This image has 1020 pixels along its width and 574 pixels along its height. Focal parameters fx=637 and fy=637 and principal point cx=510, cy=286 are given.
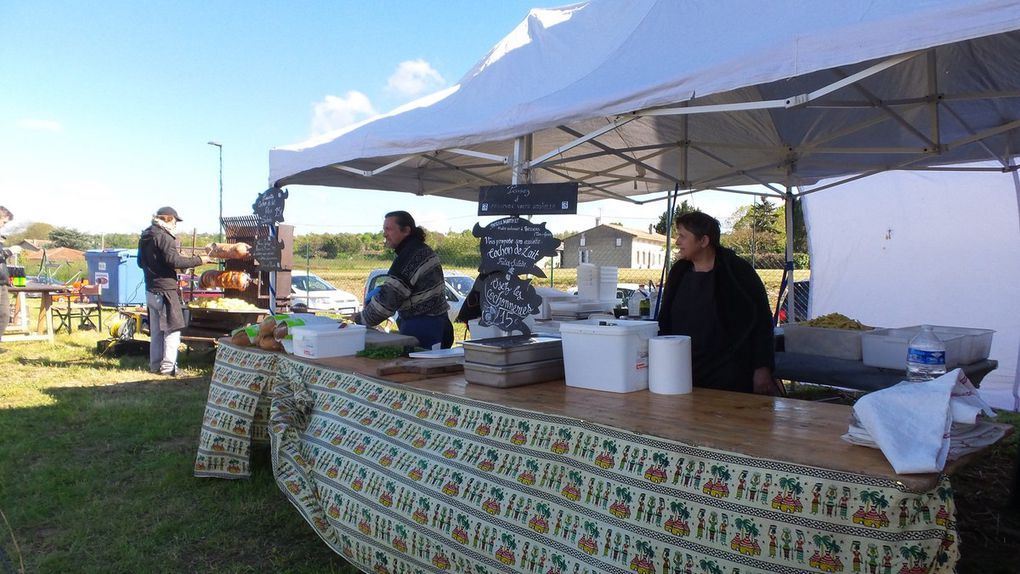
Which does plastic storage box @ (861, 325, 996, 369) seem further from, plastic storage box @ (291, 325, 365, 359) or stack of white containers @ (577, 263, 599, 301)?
plastic storage box @ (291, 325, 365, 359)

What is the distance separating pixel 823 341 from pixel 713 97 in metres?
1.90

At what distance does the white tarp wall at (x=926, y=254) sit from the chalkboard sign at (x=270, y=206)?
5797 millimetres

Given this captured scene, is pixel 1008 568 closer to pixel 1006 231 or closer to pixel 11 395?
pixel 1006 231

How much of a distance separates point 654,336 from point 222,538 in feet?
7.61

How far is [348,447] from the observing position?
276 cm

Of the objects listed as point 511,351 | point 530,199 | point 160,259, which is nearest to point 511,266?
point 530,199

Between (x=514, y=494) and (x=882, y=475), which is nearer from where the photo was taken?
(x=882, y=475)

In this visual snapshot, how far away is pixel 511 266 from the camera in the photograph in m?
3.00

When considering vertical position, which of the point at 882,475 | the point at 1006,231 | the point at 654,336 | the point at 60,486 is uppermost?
the point at 1006,231

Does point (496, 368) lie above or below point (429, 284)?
below

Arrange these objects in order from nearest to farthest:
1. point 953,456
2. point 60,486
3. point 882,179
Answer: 1. point 953,456
2. point 60,486
3. point 882,179

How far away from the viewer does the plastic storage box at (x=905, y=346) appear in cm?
395

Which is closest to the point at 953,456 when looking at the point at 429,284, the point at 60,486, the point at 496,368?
the point at 496,368

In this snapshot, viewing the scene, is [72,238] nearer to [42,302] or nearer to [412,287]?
[42,302]
